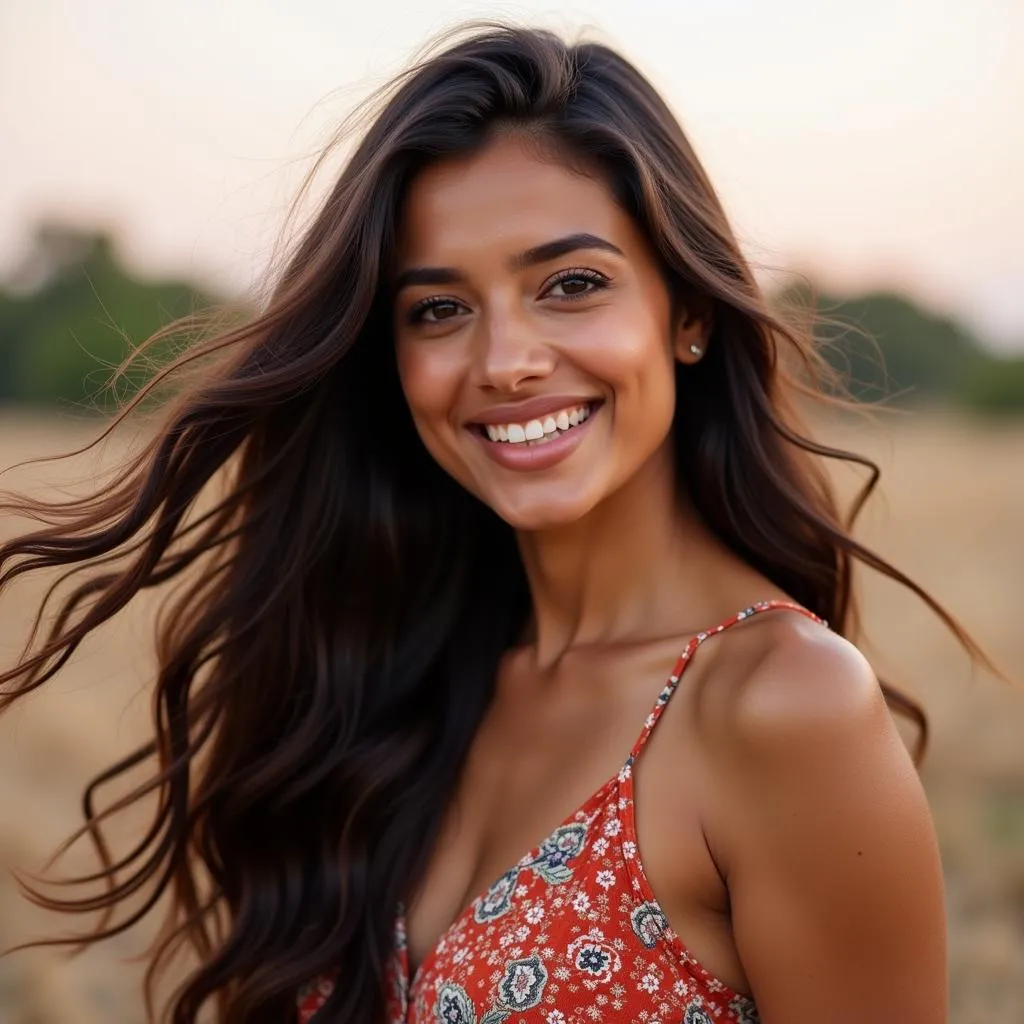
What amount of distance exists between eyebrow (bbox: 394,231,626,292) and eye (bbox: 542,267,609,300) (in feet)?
0.12

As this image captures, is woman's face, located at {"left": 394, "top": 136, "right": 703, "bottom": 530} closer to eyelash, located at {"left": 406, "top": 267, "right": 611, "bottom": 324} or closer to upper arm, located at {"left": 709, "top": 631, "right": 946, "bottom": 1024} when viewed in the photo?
eyelash, located at {"left": 406, "top": 267, "right": 611, "bottom": 324}

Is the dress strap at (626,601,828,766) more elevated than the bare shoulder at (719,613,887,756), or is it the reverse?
the bare shoulder at (719,613,887,756)

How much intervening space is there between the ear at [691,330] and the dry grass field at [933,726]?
0.63 metres

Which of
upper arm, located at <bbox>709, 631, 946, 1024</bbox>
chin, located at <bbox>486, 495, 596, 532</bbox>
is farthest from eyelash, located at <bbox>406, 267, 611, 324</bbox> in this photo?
upper arm, located at <bbox>709, 631, 946, 1024</bbox>

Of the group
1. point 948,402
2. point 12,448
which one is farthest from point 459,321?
point 948,402

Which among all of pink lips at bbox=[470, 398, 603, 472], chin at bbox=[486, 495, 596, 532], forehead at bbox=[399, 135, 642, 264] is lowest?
chin at bbox=[486, 495, 596, 532]

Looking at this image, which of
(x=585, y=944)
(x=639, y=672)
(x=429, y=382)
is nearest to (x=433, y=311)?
(x=429, y=382)

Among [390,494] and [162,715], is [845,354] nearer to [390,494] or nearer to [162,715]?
[390,494]

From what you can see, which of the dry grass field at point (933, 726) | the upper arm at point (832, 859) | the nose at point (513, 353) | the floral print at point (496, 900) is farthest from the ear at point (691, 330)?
the floral print at point (496, 900)

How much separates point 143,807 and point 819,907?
551cm

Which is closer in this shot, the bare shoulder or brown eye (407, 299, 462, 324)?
the bare shoulder

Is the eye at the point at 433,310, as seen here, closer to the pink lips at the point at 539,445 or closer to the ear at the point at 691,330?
the pink lips at the point at 539,445

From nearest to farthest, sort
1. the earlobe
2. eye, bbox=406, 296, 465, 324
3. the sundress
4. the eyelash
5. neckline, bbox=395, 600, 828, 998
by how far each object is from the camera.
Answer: the sundress < neckline, bbox=395, 600, 828, 998 < the eyelash < eye, bbox=406, 296, 465, 324 < the earlobe

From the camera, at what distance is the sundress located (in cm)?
217
